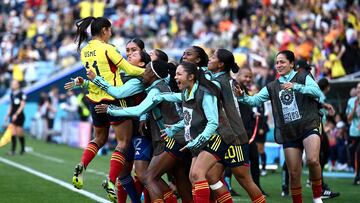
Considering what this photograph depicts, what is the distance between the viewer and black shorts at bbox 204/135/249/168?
425 inches

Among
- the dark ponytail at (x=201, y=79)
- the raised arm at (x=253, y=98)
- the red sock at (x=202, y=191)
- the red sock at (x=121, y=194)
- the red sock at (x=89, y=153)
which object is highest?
the dark ponytail at (x=201, y=79)

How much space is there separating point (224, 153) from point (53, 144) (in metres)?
21.1

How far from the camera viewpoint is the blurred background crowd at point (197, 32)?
24.8 metres

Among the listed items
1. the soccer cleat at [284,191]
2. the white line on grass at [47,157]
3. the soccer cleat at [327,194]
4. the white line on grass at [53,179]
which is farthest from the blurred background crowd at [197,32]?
the soccer cleat at [327,194]

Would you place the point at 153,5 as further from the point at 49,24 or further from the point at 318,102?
the point at 318,102

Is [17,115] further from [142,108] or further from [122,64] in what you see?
[142,108]

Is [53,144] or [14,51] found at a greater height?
[14,51]

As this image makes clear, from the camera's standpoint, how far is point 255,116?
1722 centimetres

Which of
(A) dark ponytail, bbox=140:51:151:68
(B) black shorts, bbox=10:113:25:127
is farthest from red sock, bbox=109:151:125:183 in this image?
(B) black shorts, bbox=10:113:25:127

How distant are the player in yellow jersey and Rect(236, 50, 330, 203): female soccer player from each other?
5.04ft

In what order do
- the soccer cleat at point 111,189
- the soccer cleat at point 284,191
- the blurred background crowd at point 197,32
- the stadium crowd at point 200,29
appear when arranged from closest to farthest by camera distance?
1. the soccer cleat at point 111,189
2. the soccer cleat at point 284,191
3. the blurred background crowd at point 197,32
4. the stadium crowd at point 200,29

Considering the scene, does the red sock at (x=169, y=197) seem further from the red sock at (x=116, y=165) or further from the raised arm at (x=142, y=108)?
the raised arm at (x=142, y=108)

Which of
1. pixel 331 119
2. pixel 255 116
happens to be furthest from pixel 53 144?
pixel 255 116

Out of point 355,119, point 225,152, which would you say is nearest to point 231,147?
point 225,152
